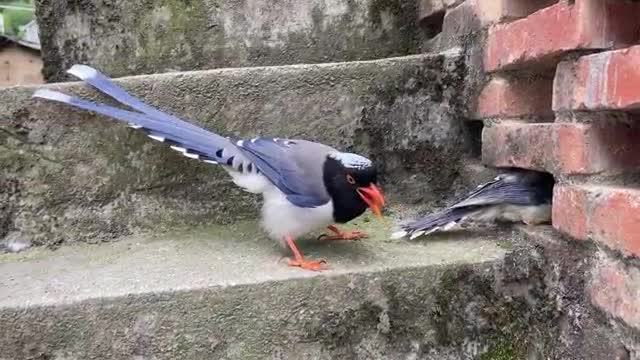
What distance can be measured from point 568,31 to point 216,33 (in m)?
1.19

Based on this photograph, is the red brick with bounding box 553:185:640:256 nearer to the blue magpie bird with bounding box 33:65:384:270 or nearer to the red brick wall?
the red brick wall

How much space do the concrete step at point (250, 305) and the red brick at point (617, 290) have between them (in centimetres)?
21

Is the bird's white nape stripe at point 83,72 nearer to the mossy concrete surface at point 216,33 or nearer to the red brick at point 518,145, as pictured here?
the mossy concrete surface at point 216,33

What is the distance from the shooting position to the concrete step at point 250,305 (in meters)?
1.33

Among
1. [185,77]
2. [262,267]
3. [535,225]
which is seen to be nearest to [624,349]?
[535,225]

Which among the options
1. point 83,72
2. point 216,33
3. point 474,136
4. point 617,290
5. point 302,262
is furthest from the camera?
point 216,33

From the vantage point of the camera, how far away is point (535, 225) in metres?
1.64

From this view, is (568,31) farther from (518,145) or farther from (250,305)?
(250,305)

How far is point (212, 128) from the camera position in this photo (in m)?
1.81

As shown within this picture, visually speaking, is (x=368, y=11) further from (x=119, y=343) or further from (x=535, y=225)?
(x=119, y=343)

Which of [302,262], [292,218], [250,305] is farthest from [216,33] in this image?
[250,305]

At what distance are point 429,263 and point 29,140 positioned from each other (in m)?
1.04

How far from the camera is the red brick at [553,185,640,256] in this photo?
1.25 metres

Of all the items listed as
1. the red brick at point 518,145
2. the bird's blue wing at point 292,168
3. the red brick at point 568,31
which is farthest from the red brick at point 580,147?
the bird's blue wing at point 292,168
